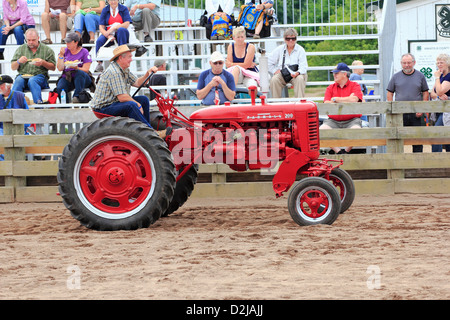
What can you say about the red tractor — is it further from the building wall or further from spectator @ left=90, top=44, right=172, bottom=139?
the building wall

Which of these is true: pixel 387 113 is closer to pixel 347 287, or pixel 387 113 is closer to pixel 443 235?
pixel 443 235

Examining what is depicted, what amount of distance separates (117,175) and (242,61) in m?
4.48

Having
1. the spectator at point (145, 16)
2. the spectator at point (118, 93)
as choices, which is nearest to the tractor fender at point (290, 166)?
the spectator at point (118, 93)

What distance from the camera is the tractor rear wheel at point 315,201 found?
271 inches

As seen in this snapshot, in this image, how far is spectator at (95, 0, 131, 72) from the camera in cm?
1202

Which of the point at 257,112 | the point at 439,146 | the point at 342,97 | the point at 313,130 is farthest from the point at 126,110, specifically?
the point at 439,146

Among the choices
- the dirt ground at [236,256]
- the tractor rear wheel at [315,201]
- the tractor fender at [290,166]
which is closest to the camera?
the dirt ground at [236,256]

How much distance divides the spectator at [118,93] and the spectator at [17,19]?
6230 mm

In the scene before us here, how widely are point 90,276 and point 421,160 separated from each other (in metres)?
5.13

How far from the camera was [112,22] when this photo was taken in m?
12.3

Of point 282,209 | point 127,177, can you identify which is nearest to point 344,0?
point 282,209

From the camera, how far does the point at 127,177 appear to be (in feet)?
23.5

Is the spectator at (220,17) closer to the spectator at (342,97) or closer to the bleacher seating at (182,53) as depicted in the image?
the bleacher seating at (182,53)

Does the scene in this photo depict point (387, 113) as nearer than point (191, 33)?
Yes
